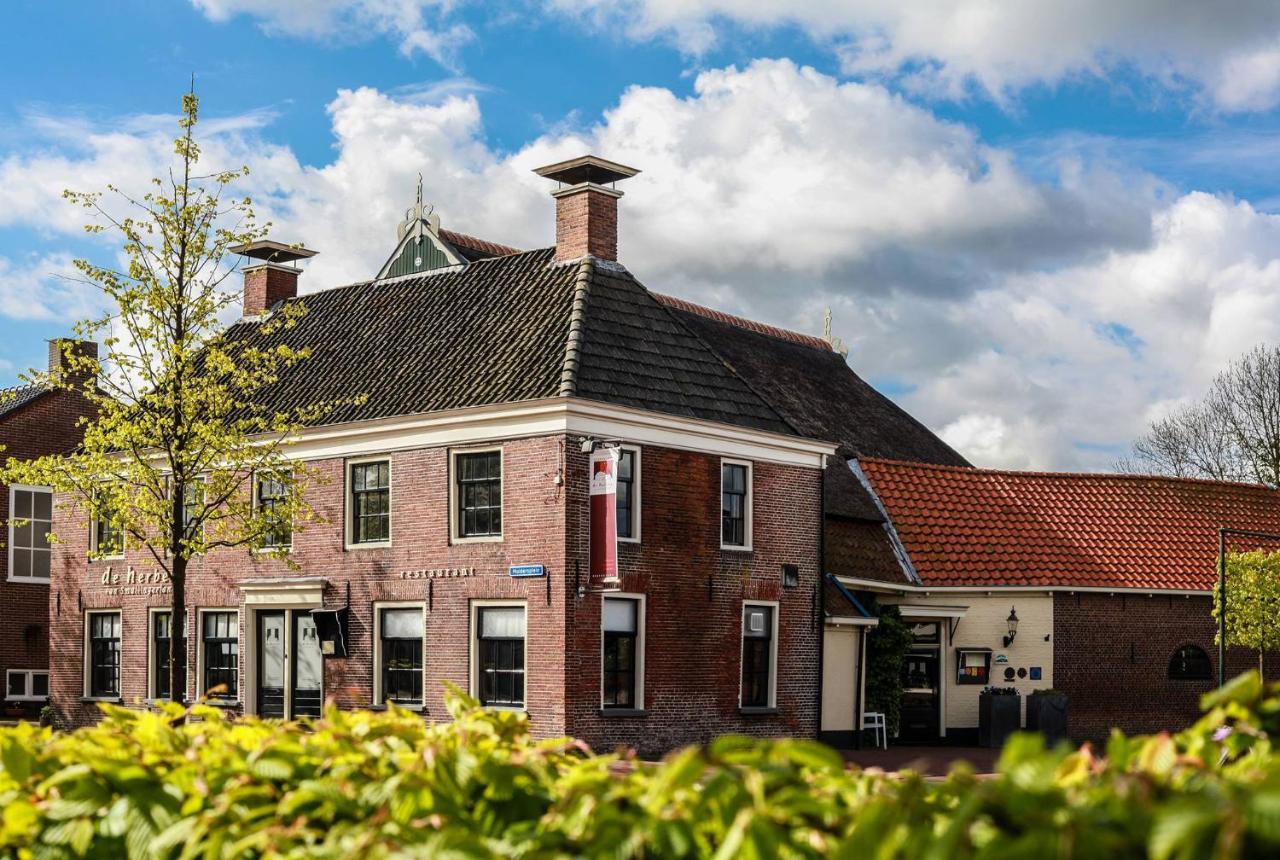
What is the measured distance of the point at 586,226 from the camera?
1068 inches

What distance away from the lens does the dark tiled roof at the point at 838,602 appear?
27198 mm

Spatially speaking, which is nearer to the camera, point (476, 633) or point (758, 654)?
point (476, 633)

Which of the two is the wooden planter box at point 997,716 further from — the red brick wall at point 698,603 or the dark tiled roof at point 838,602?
the red brick wall at point 698,603

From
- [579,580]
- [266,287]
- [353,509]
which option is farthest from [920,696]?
[266,287]

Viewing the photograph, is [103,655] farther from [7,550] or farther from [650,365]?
[650,365]

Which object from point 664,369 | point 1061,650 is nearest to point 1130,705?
point 1061,650

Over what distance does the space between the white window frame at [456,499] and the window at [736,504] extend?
385cm

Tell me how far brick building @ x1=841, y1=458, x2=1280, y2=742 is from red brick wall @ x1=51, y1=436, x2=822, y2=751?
218 centimetres

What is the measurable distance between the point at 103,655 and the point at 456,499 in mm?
9971

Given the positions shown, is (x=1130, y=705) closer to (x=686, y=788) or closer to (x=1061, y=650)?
(x=1061, y=650)

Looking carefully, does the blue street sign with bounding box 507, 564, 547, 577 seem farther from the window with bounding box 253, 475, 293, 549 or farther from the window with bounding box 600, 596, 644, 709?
the window with bounding box 253, 475, 293, 549

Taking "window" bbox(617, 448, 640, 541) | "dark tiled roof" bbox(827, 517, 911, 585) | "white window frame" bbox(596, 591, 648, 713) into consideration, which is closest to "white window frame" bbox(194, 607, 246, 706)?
"white window frame" bbox(596, 591, 648, 713)

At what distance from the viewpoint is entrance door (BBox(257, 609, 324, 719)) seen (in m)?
26.5

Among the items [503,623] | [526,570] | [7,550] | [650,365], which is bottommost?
[503,623]
